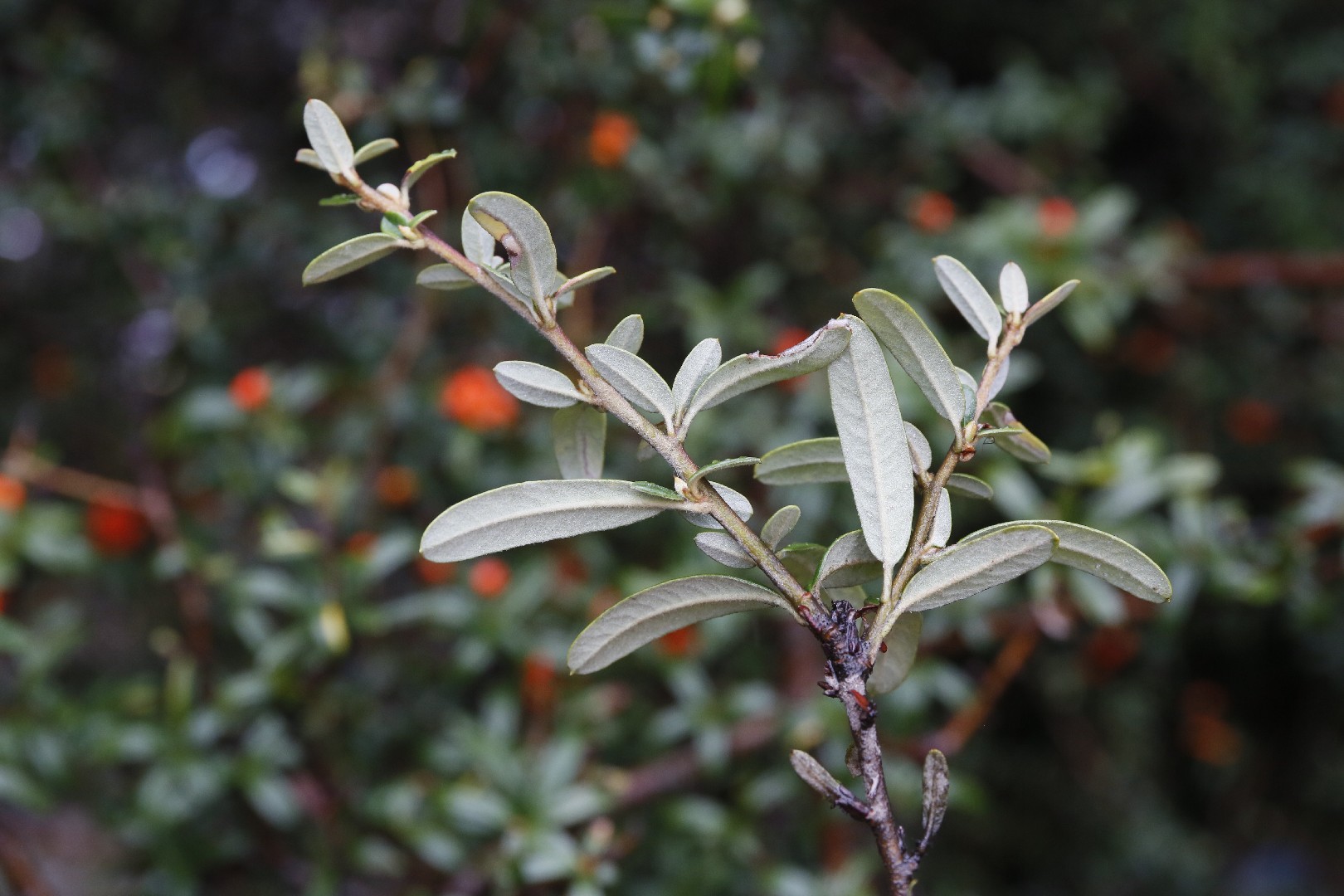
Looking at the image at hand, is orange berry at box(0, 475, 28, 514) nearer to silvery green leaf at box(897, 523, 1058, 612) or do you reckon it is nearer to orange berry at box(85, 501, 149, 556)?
orange berry at box(85, 501, 149, 556)

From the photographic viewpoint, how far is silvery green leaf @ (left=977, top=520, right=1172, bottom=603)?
1.64 feet

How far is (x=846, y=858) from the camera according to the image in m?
1.26

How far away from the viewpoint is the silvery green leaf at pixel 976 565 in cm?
48

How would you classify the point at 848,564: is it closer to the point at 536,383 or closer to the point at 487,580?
the point at 536,383

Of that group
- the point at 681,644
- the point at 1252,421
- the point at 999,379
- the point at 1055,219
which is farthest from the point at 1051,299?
the point at 1252,421

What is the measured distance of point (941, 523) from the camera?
0.53 meters

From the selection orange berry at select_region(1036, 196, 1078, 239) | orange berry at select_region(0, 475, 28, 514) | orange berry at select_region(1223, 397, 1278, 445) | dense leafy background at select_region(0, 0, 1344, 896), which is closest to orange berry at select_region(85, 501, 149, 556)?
dense leafy background at select_region(0, 0, 1344, 896)

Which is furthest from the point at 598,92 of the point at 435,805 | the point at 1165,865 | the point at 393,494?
the point at 1165,865

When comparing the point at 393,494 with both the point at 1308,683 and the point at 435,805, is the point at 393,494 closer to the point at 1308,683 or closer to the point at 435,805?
the point at 435,805

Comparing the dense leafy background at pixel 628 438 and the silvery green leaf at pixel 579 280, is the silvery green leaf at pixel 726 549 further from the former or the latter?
the dense leafy background at pixel 628 438

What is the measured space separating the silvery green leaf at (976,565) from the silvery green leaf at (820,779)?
9 cm

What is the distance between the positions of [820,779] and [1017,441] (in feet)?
0.77

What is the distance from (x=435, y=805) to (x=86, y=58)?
53.9 inches

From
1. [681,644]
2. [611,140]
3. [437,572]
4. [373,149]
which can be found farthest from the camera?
[611,140]
